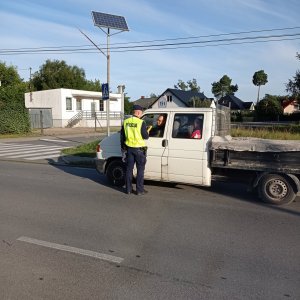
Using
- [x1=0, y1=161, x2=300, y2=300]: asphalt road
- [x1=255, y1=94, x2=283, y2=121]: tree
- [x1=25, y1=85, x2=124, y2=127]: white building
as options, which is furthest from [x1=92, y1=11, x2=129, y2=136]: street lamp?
[x1=255, y1=94, x2=283, y2=121]: tree

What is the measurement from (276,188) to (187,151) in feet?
5.92

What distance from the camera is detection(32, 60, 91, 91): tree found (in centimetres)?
6669

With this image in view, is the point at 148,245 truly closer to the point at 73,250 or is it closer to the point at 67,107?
the point at 73,250

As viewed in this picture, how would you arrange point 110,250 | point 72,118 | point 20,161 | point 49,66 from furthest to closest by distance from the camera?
1. point 49,66
2. point 72,118
3. point 20,161
4. point 110,250

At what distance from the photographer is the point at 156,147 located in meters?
8.23

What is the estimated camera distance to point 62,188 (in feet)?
29.6

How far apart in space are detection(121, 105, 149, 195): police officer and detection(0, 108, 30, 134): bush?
23090 millimetres

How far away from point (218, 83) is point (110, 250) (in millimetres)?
113712

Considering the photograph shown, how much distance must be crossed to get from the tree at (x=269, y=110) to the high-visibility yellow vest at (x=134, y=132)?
5768cm

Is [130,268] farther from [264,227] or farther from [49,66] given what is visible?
[49,66]

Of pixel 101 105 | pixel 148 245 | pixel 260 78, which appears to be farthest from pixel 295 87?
pixel 260 78

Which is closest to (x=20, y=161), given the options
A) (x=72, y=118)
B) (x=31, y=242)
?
(x=31, y=242)

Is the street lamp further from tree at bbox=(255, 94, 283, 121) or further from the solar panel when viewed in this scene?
tree at bbox=(255, 94, 283, 121)

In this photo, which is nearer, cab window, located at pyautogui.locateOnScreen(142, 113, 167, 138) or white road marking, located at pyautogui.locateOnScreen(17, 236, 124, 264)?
white road marking, located at pyautogui.locateOnScreen(17, 236, 124, 264)
